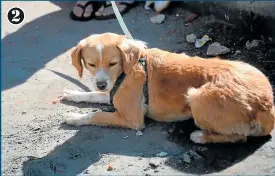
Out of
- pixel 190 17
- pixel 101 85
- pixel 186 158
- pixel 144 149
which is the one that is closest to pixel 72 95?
pixel 101 85

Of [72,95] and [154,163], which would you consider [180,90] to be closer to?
[154,163]

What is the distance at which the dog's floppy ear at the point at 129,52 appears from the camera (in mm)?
5176

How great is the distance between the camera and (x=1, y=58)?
746 centimetres

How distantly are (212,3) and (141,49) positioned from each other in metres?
2.75

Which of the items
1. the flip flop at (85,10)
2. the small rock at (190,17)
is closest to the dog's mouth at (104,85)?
the small rock at (190,17)

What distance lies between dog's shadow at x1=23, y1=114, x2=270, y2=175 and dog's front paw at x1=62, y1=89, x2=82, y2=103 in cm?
58

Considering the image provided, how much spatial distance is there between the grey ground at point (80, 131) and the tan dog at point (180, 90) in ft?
0.43

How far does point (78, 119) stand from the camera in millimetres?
5648

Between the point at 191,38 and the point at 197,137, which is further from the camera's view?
the point at 191,38

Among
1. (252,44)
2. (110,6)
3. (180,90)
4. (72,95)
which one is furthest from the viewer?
(110,6)

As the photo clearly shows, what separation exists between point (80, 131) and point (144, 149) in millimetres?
764

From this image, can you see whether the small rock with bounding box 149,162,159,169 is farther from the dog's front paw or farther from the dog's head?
the dog's front paw

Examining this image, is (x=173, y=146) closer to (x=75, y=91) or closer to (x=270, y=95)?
(x=270, y=95)

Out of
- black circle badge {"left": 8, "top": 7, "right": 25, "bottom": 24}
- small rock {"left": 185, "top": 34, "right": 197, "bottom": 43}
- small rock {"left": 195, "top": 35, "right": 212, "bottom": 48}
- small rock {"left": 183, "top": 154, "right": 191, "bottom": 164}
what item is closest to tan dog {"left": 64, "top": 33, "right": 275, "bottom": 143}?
small rock {"left": 183, "top": 154, "right": 191, "bottom": 164}
